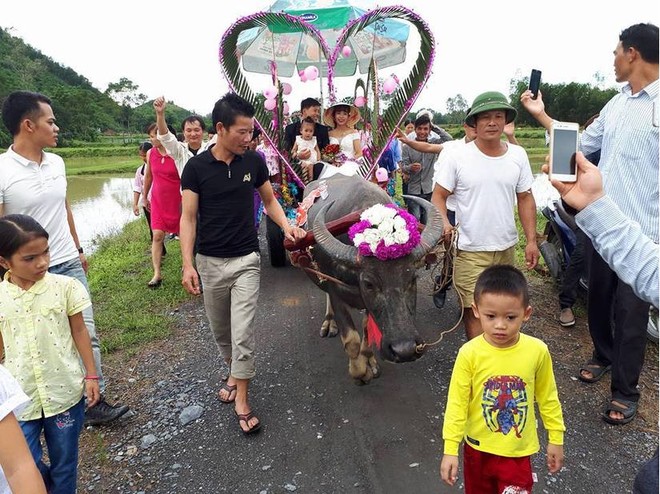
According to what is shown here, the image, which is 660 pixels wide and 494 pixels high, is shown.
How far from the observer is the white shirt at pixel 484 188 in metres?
2.99

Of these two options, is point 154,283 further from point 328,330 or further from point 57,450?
point 57,450

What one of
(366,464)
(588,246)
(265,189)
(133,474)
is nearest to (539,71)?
(588,246)

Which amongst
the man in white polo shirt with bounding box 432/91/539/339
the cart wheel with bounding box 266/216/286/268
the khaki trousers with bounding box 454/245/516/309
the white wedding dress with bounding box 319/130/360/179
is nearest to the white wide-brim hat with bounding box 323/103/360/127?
the white wedding dress with bounding box 319/130/360/179

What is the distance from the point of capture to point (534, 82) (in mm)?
2561

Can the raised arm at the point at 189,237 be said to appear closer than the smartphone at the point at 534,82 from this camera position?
No

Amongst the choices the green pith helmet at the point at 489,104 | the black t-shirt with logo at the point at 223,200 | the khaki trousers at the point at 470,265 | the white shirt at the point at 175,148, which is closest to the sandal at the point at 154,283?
the white shirt at the point at 175,148

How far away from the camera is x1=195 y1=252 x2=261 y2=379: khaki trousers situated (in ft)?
9.78

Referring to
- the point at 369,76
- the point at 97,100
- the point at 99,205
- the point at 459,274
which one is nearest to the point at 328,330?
the point at 459,274

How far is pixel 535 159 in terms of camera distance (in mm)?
19516

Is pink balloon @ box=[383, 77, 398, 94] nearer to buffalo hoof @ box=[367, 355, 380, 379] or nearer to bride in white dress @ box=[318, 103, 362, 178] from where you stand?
bride in white dress @ box=[318, 103, 362, 178]

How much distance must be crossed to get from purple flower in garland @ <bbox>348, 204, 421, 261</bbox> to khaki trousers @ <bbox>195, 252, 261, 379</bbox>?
0.81 metres

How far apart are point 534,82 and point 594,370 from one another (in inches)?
86.0

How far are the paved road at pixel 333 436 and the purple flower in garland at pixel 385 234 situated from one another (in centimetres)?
114

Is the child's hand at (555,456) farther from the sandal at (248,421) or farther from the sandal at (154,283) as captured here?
the sandal at (154,283)
